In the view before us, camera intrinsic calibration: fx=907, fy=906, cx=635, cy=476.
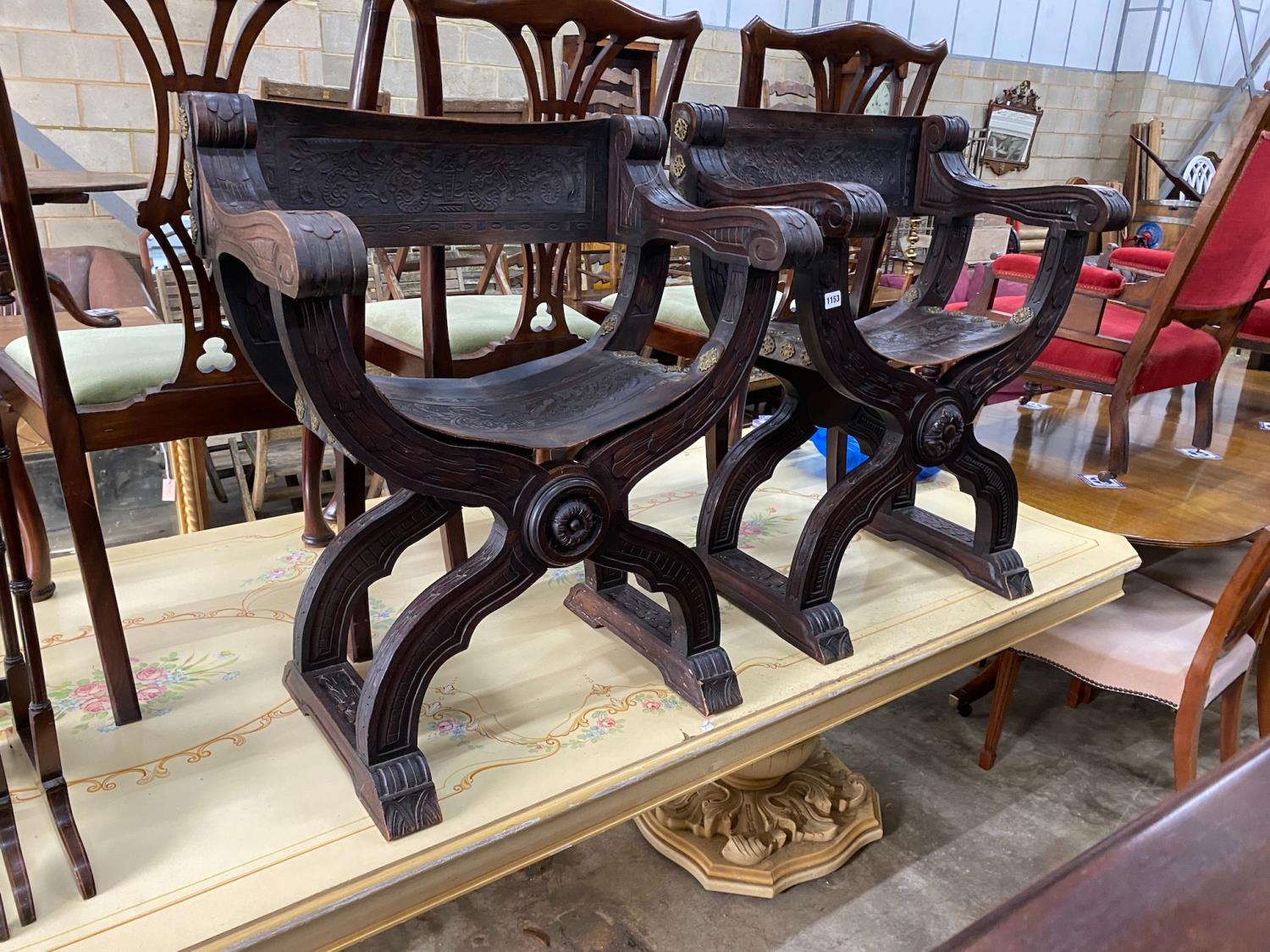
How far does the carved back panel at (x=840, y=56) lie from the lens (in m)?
1.58

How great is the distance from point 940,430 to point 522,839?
2.86ft

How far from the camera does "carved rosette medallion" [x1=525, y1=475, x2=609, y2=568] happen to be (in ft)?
3.33

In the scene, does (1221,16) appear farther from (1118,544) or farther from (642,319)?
(642,319)

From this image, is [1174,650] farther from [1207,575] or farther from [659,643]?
[659,643]

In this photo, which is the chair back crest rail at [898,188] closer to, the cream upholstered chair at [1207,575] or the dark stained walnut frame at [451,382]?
the dark stained walnut frame at [451,382]

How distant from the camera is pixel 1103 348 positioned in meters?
2.22

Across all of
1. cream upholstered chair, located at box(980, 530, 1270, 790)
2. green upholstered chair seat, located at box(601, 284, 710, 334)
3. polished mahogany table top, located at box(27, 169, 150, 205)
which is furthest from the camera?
green upholstered chair seat, located at box(601, 284, 710, 334)

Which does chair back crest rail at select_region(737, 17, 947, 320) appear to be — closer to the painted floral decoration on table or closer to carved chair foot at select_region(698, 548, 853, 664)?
carved chair foot at select_region(698, 548, 853, 664)

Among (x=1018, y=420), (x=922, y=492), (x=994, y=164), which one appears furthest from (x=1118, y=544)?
(x=994, y=164)

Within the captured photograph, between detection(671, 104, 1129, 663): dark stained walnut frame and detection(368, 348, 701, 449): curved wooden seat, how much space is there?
23 cm

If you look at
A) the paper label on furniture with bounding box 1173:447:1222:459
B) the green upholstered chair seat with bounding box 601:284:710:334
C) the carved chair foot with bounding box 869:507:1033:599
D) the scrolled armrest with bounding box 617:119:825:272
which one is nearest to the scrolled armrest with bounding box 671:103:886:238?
the scrolled armrest with bounding box 617:119:825:272

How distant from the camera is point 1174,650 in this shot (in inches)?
68.6

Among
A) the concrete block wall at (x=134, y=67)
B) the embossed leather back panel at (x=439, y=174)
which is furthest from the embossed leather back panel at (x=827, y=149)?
the concrete block wall at (x=134, y=67)

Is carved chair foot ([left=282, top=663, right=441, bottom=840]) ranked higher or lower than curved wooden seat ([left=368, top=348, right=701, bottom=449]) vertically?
lower
